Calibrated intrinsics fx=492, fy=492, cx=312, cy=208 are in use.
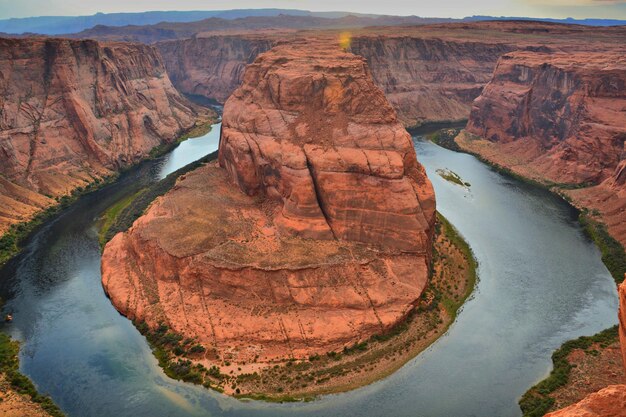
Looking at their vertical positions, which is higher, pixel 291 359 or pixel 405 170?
pixel 405 170

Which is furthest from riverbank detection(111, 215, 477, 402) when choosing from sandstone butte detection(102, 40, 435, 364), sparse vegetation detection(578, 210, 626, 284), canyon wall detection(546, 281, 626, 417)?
canyon wall detection(546, 281, 626, 417)

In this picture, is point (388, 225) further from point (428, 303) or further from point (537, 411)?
point (537, 411)

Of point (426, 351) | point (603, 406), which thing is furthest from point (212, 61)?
point (603, 406)

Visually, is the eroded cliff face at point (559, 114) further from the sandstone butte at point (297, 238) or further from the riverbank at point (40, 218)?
the riverbank at point (40, 218)

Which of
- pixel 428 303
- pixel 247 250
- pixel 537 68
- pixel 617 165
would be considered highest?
pixel 537 68

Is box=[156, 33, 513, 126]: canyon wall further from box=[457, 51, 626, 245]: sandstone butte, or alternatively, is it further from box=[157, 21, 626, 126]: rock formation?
box=[457, 51, 626, 245]: sandstone butte

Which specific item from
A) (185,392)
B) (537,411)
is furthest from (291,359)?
(537,411)
